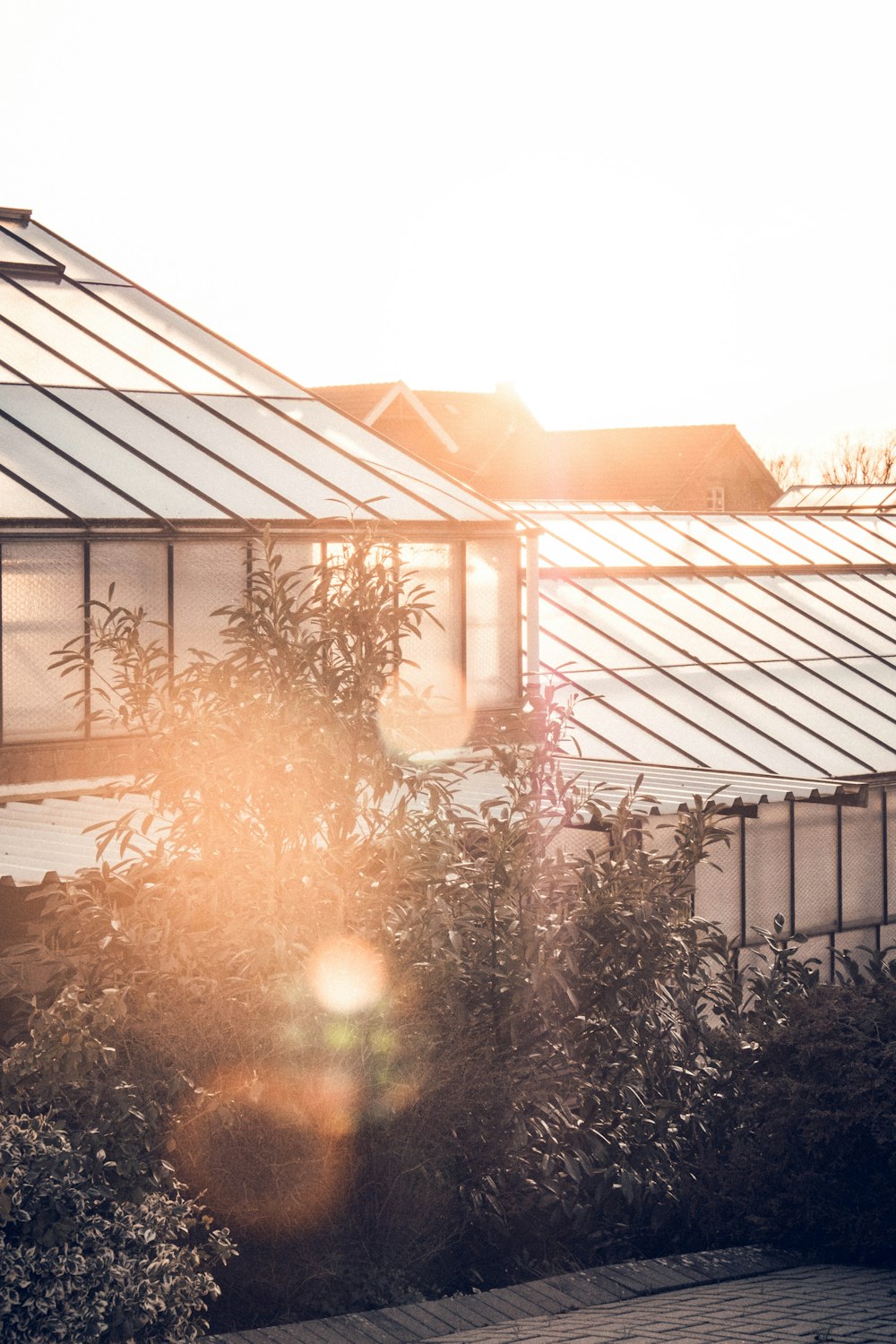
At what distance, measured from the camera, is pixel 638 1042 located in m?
9.68

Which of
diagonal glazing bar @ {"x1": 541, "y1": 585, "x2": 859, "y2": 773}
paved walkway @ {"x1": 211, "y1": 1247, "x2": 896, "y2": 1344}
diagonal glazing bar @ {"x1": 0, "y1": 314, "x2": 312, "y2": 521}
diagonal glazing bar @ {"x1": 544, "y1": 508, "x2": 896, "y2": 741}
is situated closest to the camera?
paved walkway @ {"x1": 211, "y1": 1247, "x2": 896, "y2": 1344}

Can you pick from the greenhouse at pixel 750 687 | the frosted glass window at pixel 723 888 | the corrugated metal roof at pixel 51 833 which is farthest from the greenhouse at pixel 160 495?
the frosted glass window at pixel 723 888

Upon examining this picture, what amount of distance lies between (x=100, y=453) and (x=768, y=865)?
7.70 meters

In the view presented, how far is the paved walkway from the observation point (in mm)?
7430

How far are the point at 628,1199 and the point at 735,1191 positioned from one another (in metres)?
0.71

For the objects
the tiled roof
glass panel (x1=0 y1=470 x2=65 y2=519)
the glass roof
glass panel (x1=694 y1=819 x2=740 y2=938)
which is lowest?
glass panel (x1=694 y1=819 x2=740 y2=938)

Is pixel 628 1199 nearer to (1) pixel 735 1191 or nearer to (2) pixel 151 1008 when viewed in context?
(1) pixel 735 1191

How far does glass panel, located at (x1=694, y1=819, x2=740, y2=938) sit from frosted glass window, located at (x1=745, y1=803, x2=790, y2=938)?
0.63 ft

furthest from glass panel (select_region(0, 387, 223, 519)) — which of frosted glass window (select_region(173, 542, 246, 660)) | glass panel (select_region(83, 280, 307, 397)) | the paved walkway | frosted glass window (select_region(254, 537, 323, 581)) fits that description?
the paved walkway

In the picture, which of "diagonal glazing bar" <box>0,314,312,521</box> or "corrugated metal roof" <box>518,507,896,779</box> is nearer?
"diagonal glazing bar" <box>0,314,312,521</box>

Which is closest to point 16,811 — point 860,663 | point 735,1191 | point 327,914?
point 327,914

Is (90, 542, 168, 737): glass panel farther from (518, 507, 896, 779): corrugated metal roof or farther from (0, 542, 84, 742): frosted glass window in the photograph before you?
(518, 507, 896, 779): corrugated metal roof

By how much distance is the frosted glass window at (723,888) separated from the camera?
1565 cm

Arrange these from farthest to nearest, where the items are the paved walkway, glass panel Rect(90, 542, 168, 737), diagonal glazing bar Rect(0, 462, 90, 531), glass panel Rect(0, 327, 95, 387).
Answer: glass panel Rect(0, 327, 95, 387)
glass panel Rect(90, 542, 168, 737)
diagonal glazing bar Rect(0, 462, 90, 531)
the paved walkway
